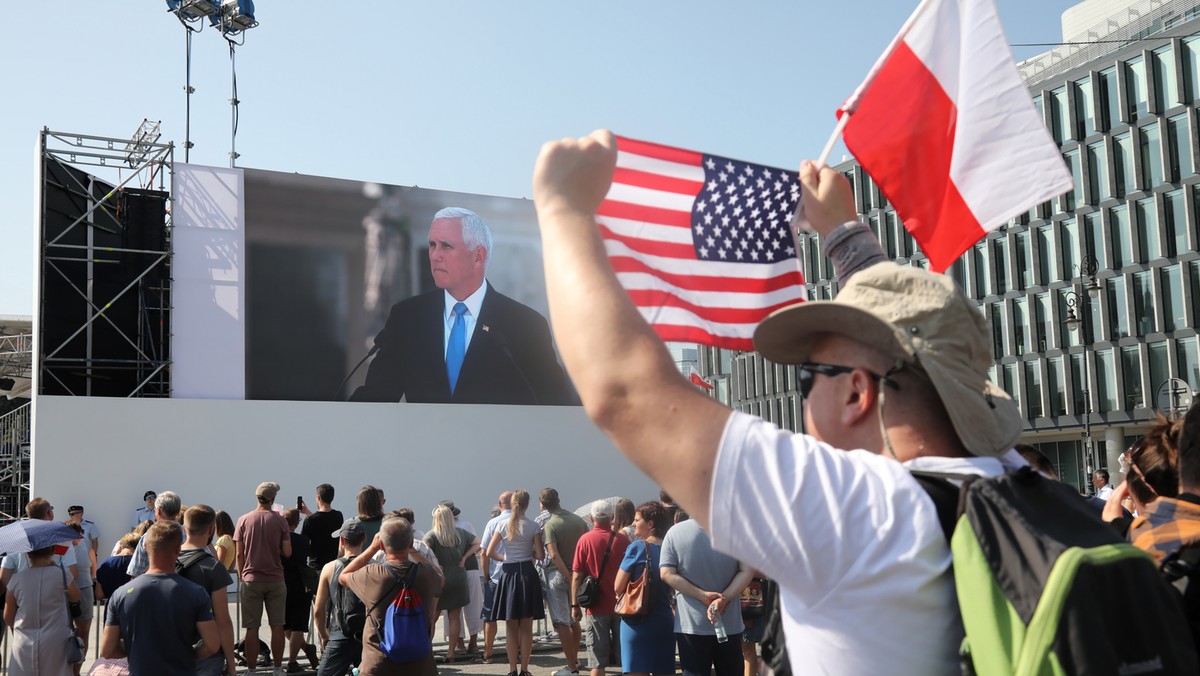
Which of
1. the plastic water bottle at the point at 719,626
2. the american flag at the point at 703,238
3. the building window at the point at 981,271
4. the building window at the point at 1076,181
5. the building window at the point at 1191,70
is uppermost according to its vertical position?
the building window at the point at 1191,70

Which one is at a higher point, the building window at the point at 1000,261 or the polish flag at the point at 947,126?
the building window at the point at 1000,261

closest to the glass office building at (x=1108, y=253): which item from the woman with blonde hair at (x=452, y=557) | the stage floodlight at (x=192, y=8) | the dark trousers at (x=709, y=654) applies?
the stage floodlight at (x=192, y=8)

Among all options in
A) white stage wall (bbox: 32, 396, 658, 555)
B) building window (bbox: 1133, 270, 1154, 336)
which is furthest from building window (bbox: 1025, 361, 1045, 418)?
white stage wall (bbox: 32, 396, 658, 555)

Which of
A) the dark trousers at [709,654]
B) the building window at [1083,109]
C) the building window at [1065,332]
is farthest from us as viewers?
the building window at [1065,332]

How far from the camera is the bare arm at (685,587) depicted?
7285 mm

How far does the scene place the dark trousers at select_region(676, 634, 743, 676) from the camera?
7512 mm

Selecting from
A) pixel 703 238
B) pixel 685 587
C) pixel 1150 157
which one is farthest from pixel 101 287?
pixel 1150 157

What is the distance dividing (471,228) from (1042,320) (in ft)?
101

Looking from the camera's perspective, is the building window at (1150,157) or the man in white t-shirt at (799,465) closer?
the man in white t-shirt at (799,465)

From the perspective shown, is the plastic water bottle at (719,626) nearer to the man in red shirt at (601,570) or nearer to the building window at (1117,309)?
the man in red shirt at (601,570)

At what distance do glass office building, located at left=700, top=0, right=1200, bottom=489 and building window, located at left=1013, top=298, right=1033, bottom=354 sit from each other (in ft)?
0.21

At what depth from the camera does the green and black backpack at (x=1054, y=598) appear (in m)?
1.21

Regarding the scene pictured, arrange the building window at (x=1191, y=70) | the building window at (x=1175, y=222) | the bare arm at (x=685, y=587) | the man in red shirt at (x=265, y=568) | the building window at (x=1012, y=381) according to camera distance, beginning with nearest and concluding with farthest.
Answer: the bare arm at (x=685, y=587)
the man in red shirt at (x=265, y=568)
the building window at (x=1191, y=70)
the building window at (x=1175, y=222)
the building window at (x=1012, y=381)

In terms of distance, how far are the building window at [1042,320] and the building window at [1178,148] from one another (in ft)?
24.2
